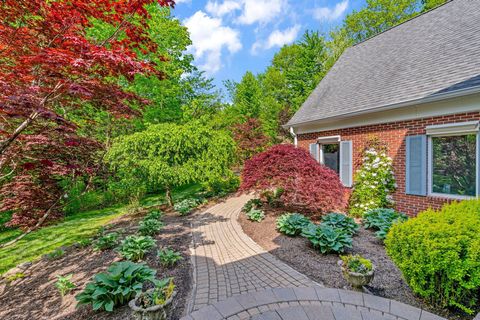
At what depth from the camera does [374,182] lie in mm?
6387

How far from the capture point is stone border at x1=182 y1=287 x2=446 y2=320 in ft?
8.12

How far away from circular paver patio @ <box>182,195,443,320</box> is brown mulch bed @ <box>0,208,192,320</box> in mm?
234

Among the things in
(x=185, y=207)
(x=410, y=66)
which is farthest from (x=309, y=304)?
(x=410, y=66)

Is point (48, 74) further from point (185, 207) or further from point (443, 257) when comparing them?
point (443, 257)

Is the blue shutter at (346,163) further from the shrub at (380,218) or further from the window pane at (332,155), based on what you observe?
the shrub at (380,218)

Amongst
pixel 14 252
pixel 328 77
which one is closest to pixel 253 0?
pixel 328 77

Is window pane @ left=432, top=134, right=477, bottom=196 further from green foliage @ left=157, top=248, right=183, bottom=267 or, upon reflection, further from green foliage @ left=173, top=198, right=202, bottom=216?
green foliage @ left=173, top=198, right=202, bottom=216

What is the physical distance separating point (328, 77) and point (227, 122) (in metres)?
8.23

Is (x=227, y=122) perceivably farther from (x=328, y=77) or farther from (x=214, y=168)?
(x=214, y=168)

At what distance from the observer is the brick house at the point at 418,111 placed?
4.89 metres

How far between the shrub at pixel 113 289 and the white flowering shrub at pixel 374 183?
19.9ft

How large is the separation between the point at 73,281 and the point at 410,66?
9.70 metres

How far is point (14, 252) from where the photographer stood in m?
5.76

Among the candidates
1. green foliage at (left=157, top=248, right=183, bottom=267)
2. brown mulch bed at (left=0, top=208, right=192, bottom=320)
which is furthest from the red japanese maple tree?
green foliage at (left=157, top=248, right=183, bottom=267)
